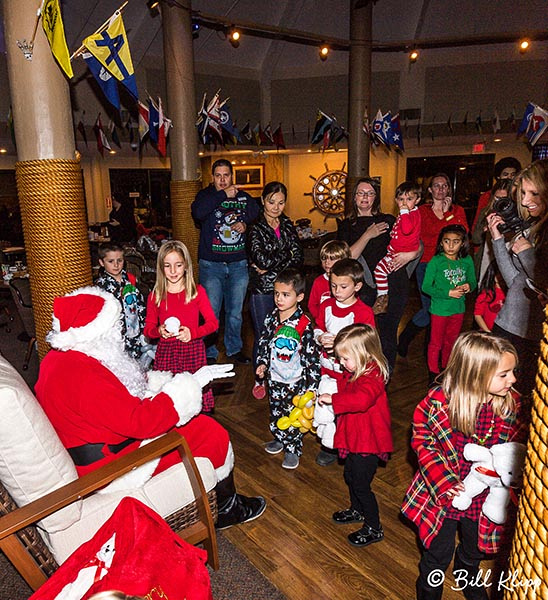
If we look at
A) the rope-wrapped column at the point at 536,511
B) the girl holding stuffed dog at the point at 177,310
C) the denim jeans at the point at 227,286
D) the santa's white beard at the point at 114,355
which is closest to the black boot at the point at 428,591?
the santa's white beard at the point at 114,355

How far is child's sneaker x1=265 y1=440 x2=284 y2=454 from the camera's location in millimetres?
3182

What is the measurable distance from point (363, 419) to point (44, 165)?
7.28ft

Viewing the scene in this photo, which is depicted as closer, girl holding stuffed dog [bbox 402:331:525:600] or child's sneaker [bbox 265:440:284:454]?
girl holding stuffed dog [bbox 402:331:525:600]

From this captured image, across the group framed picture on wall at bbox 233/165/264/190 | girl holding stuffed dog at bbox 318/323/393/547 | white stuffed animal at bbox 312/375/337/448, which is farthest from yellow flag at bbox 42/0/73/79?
framed picture on wall at bbox 233/165/264/190

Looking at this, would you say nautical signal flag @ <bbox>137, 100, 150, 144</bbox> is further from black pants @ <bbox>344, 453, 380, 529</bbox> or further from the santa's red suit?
black pants @ <bbox>344, 453, 380, 529</bbox>

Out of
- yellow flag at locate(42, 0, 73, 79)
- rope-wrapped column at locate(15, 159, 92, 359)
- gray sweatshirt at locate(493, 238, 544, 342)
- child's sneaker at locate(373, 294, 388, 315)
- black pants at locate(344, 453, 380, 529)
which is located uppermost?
yellow flag at locate(42, 0, 73, 79)

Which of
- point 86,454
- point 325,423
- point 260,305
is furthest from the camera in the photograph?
point 260,305

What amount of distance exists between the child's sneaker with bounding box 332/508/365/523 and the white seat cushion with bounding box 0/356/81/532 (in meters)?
1.38

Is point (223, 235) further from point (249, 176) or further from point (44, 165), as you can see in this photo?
point (249, 176)

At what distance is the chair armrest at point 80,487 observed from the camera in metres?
1.53

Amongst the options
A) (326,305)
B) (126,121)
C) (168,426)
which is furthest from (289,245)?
(126,121)

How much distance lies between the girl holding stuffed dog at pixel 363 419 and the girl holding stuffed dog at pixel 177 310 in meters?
1.23

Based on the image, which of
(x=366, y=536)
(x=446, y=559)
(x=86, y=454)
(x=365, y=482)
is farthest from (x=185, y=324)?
(x=446, y=559)

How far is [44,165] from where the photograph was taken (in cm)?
250
